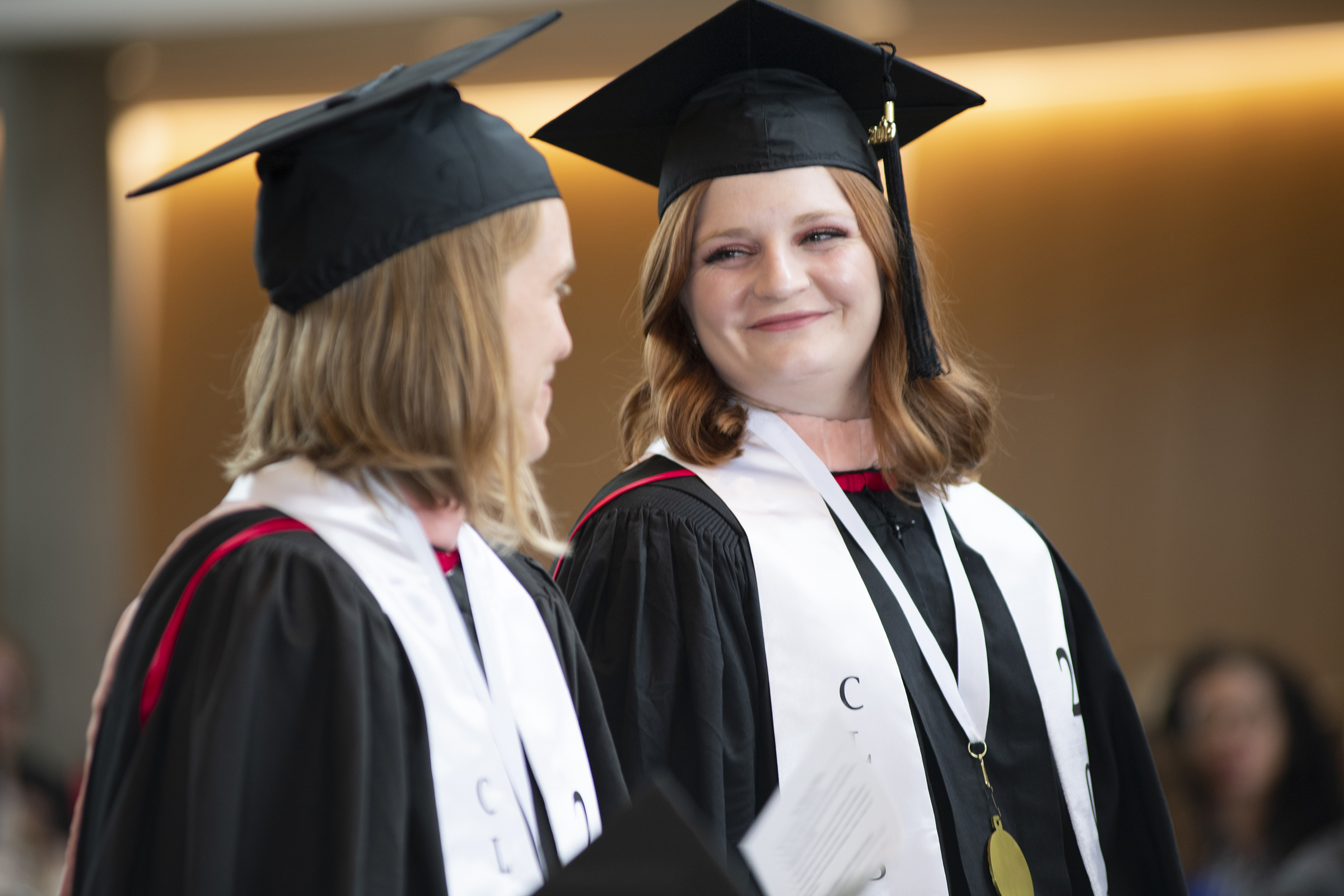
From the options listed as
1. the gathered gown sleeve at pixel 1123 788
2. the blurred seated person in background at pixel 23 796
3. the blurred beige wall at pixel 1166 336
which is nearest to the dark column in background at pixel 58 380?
the blurred seated person in background at pixel 23 796

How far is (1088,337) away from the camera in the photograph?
4785 mm

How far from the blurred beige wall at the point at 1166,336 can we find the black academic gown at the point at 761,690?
Result: 280 centimetres

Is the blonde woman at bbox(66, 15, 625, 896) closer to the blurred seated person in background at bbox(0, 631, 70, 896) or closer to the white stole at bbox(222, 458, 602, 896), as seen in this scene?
the white stole at bbox(222, 458, 602, 896)

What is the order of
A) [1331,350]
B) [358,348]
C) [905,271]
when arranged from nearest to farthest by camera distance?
[358,348] < [905,271] < [1331,350]

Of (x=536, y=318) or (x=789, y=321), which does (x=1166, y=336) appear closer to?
(x=789, y=321)

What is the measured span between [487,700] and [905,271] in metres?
0.97

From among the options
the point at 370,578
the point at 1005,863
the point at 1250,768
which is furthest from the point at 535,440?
the point at 1250,768

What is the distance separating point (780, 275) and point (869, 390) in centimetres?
29

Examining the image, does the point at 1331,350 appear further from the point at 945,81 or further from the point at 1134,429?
the point at 945,81

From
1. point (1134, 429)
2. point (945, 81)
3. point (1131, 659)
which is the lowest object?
point (1131, 659)

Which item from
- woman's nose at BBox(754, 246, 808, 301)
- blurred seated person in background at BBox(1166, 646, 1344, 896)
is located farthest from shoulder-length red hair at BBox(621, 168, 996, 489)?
blurred seated person in background at BBox(1166, 646, 1344, 896)

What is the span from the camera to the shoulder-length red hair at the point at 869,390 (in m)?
1.75

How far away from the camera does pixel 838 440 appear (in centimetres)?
181

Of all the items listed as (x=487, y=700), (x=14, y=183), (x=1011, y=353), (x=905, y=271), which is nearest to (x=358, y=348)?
(x=487, y=700)
